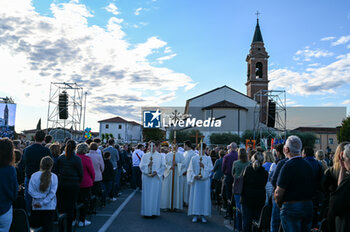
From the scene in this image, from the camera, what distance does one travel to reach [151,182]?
8602mm

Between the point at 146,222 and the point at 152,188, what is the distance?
3.19 feet

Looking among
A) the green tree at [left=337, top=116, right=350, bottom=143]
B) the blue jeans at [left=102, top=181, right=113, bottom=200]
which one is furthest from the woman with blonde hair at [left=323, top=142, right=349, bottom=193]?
the green tree at [left=337, top=116, right=350, bottom=143]

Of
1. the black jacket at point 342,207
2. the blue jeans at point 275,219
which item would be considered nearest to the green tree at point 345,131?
the blue jeans at point 275,219

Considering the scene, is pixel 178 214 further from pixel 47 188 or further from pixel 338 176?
pixel 338 176

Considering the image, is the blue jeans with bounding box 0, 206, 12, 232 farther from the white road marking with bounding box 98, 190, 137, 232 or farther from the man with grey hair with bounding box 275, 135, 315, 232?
the white road marking with bounding box 98, 190, 137, 232

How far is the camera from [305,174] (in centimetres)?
422

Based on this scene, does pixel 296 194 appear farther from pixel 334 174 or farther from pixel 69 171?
pixel 69 171

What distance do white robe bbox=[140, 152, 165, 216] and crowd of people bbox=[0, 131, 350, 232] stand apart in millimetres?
26

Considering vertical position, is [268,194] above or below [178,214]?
above

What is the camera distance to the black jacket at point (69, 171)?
6.20 meters

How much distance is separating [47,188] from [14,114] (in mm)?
19710

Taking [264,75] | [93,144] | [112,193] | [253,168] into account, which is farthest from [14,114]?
[264,75]

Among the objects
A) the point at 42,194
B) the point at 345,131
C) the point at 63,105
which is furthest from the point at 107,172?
the point at 345,131

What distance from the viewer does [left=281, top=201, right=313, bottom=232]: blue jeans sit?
4195 millimetres
